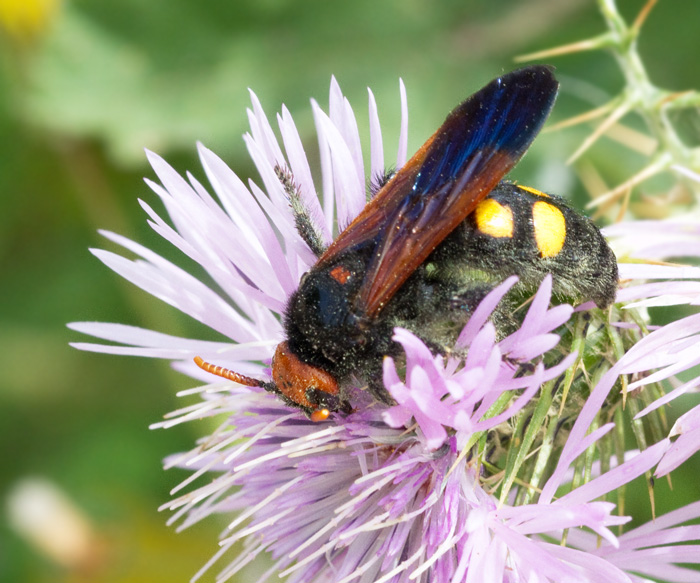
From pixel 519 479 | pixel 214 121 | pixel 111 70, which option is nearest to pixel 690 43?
pixel 214 121

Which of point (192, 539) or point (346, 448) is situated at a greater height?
point (346, 448)

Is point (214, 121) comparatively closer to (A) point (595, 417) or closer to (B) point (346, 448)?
(B) point (346, 448)

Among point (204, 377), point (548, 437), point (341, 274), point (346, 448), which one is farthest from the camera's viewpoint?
point (204, 377)

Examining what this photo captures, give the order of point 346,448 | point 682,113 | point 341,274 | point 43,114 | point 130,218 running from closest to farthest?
point 341,274 < point 346,448 < point 682,113 < point 43,114 < point 130,218

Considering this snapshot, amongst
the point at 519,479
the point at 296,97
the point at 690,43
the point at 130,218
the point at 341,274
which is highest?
the point at 690,43

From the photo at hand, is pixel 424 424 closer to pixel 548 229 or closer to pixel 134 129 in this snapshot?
pixel 548 229

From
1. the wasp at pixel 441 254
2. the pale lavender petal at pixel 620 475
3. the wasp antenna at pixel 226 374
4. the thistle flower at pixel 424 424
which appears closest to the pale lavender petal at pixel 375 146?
the thistle flower at pixel 424 424
